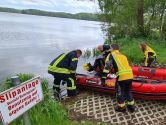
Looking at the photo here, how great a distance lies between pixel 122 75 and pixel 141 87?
1271mm

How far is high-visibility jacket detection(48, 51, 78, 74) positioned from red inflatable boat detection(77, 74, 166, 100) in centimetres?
99

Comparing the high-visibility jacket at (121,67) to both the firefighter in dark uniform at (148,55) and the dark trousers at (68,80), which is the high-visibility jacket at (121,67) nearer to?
the dark trousers at (68,80)

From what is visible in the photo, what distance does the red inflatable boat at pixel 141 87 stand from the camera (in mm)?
6953

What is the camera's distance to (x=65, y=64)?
7680 mm

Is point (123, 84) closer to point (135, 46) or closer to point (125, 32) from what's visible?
point (135, 46)

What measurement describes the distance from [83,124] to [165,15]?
16.5 meters

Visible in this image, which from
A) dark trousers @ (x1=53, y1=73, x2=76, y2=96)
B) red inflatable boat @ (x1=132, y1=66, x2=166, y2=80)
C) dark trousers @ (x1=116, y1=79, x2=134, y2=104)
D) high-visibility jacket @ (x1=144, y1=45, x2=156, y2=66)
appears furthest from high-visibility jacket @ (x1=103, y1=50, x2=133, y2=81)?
high-visibility jacket @ (x1=144, y1=45, x2=156, y2=66)

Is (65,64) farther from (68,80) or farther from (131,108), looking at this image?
(131,108)

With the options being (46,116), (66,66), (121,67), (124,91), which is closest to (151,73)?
(124,91)

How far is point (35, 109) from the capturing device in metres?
5.42

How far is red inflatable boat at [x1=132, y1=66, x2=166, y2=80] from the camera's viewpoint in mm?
8638

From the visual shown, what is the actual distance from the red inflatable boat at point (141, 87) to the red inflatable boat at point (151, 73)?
1144mm

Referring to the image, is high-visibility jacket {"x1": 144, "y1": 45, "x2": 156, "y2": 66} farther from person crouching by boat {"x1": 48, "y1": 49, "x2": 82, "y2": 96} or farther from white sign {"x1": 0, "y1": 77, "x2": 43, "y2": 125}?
white sign {"x1": 0, "y1": 77, "x2": 43, "y2": 125}

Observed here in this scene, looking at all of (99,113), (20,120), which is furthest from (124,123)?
(20,120)
